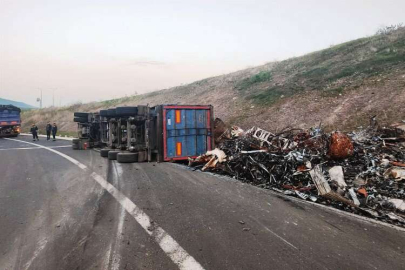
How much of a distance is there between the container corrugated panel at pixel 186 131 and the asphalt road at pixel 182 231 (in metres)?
3.25

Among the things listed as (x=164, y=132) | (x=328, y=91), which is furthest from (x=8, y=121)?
(x=328, y=91)

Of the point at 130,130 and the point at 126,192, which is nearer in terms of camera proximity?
the point at 126,192

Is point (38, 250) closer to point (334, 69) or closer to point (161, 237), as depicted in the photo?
point (161, 237)

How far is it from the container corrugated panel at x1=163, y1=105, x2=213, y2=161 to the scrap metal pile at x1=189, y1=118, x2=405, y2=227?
833 mm

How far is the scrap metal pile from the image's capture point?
16.5 ft

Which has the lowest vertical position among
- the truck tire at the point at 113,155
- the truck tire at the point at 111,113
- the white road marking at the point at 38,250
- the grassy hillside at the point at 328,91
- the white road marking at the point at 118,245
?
the white road marking at the point at 38,250

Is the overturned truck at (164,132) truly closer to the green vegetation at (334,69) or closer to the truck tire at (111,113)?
the truck tire at (111,113)

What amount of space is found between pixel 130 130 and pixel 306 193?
664 centimetres

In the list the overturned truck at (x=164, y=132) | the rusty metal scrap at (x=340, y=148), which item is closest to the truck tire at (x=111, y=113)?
the overturned truck at (x=164, y=132)

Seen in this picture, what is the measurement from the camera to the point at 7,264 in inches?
112

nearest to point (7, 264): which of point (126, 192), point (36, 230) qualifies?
point (36, 230)

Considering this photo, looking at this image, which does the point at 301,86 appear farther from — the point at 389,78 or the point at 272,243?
the point at 272,243

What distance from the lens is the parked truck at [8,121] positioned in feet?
86.6

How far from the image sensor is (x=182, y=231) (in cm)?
361
